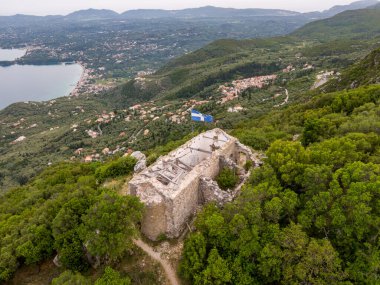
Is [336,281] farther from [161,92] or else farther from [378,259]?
[161,92]

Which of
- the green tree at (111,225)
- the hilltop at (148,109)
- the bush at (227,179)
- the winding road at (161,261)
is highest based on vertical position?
the green tree at (111,225)

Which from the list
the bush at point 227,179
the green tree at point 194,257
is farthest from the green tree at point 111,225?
the bush at point 227,179

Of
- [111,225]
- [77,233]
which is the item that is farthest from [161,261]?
[77,233]

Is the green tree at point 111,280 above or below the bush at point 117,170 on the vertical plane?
above

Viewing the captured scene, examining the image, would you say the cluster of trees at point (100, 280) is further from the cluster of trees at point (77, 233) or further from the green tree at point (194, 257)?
the green tree at point (194, 257)

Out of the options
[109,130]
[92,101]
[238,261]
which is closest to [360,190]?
[238,261]

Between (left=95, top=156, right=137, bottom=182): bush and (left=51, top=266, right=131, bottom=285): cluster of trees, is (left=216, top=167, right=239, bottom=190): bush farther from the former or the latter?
(left=95, top=156, right=137, bottom=182): bush

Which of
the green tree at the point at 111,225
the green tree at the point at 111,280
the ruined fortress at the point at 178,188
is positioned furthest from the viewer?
the ruined fortress at the point at 178,188

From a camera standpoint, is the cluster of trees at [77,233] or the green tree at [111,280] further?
the cluster of trees at [77,233]
